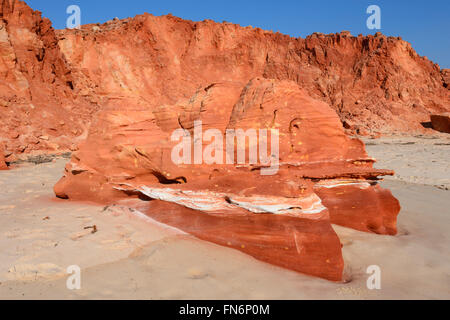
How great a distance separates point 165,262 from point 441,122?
73.5 feet

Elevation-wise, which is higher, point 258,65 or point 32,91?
point 258,65

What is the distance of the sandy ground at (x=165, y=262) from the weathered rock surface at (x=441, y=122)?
1866 centimetres

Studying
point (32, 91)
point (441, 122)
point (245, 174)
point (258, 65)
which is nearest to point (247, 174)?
point (245, 174)

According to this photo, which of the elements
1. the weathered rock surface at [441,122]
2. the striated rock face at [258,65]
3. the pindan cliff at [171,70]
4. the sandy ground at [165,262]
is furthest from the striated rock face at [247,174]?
the weathered rock surface at [441,122]

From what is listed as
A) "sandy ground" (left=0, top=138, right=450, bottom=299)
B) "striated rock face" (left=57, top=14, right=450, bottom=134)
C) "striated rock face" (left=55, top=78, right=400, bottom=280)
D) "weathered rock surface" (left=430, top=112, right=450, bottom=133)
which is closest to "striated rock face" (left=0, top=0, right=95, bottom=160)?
"striated rock face" (left=57, top=14, right=450, bottom=134)

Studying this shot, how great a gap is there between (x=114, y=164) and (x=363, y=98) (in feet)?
83.1

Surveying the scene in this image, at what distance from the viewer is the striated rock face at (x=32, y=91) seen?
1188cm

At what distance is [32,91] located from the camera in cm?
1361

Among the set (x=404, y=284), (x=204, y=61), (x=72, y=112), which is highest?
(x=204, y=61)

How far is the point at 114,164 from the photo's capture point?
4348mm

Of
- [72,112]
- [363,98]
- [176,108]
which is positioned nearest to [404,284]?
[176,108]

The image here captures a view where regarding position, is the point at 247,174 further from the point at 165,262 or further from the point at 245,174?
the point at 165,262

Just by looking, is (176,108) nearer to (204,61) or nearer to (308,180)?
(308,180)

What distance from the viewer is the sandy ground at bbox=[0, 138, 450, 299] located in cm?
230
